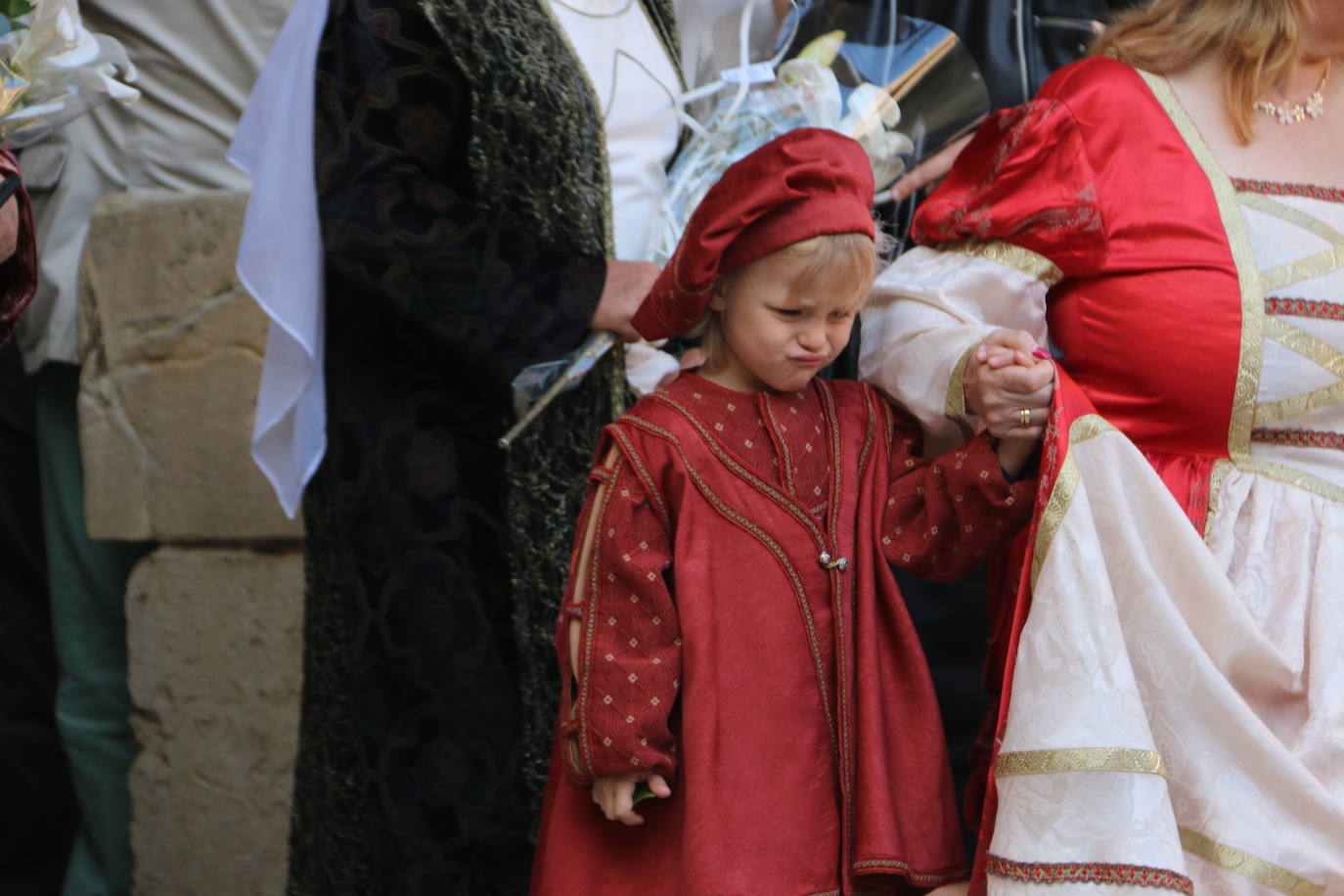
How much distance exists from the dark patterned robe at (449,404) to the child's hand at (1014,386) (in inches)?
22.0

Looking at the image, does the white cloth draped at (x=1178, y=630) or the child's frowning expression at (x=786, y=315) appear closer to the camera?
the white cloth draped at (x=1178, y=630)

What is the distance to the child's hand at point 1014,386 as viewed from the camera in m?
1.58

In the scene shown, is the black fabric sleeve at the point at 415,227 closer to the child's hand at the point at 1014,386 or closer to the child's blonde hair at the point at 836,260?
the child's blonde hair at the point at 836,260

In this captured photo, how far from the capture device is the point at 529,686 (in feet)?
6.57

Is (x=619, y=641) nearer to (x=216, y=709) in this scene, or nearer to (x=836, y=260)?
(x=836, y=260)

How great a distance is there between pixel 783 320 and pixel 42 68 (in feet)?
3.38

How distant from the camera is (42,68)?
6.03 ft

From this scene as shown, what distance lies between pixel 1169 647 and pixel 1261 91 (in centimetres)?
77

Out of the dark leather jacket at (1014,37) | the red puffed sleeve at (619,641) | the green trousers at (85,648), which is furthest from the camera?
the green trousers at (85,648)

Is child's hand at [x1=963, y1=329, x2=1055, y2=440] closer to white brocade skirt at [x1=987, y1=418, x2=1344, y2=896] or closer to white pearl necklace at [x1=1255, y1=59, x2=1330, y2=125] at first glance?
white brocade skirt at [x1=987, y1=418, x2=1344, y2=896]

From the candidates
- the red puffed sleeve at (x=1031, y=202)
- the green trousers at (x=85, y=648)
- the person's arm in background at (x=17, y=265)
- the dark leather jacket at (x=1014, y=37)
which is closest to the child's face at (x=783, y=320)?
the red puffed sleeve at (x=1031, y=202)

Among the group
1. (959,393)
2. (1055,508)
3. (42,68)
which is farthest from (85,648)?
(1055,508)

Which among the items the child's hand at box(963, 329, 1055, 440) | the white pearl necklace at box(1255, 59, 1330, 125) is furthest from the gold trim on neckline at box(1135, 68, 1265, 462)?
the child's hand at box(963, 329, 1055, 440)

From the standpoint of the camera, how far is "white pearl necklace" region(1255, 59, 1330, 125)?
6.02ft
